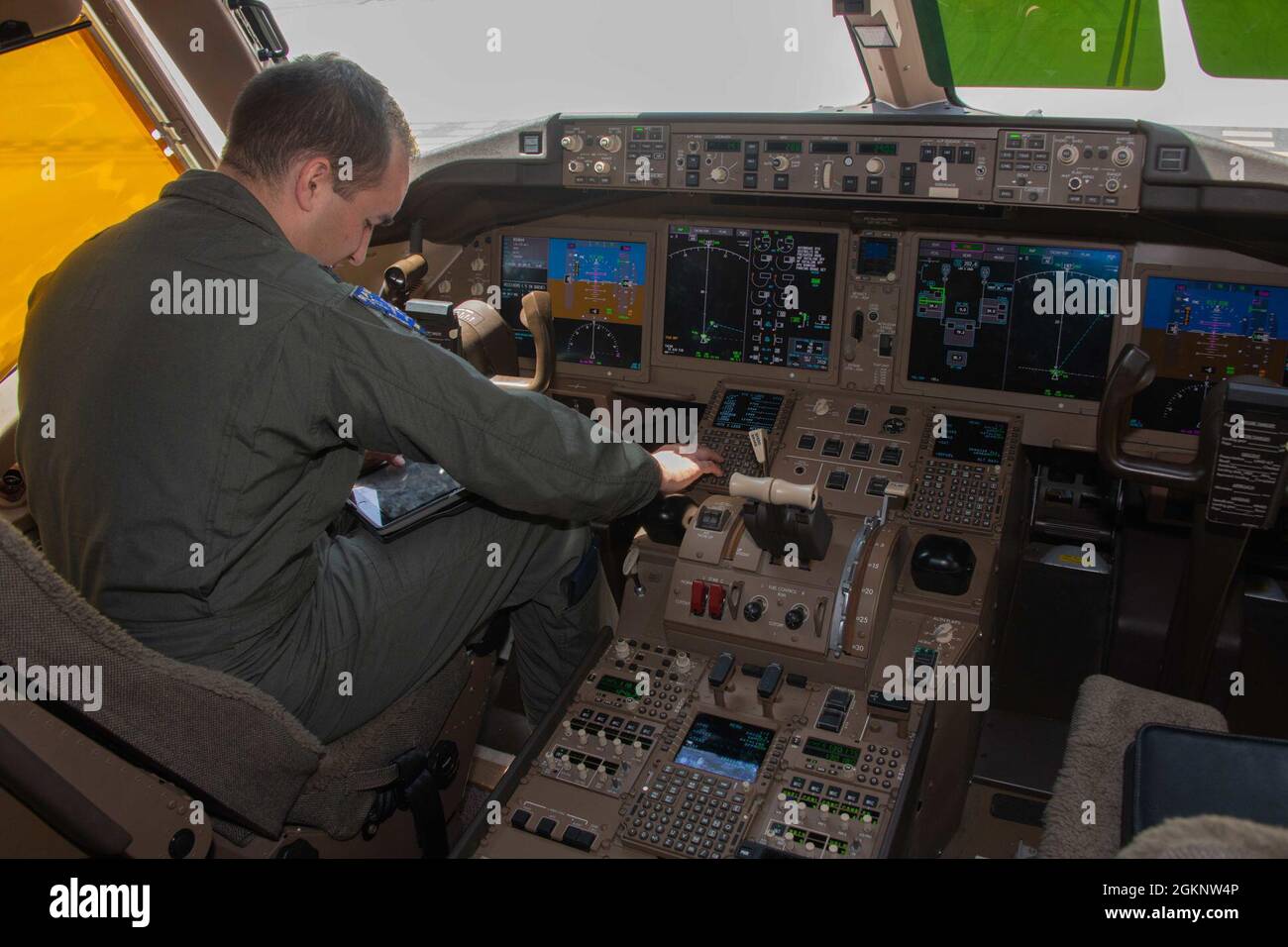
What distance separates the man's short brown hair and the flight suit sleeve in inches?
10.4

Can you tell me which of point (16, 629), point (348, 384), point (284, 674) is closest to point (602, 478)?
point (348, 384)

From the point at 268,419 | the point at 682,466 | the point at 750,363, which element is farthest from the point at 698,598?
the point at 268,419

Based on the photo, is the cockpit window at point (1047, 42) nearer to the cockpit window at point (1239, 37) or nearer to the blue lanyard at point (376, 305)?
the cockpit window at point (1239, 37)

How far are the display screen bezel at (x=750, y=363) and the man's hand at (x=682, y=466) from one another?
0.68 meters

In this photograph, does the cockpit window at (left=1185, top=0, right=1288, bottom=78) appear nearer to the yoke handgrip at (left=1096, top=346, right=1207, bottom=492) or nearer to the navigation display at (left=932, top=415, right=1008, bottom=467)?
the yoke handgrip at (left=1096, top=346, right=1207, bottom=492)

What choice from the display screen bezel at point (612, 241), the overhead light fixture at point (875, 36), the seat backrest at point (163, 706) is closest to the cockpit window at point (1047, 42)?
the overhead light fixture at point (875, 36)

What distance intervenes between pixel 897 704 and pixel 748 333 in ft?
3.77

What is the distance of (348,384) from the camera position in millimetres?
1521

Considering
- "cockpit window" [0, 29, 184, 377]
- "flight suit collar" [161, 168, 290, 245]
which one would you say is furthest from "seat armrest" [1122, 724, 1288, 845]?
"cockpit window" [0, 29, 184, 377]

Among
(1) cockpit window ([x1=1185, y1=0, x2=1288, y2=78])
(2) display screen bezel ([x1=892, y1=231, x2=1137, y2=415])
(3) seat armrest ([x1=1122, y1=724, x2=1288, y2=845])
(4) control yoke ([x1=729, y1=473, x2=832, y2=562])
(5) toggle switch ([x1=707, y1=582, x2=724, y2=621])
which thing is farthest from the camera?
(2) display screen bezel ([x1=892, y1=231, x2=1137, y2=415])

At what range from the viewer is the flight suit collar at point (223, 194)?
1543 mm

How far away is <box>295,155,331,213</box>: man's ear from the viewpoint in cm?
160

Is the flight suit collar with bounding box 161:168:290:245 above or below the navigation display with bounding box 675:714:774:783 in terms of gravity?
above

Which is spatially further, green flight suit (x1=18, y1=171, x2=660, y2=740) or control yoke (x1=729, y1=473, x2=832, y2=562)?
control yoke (x1=729, y1=473, x2=832, y2=562)
